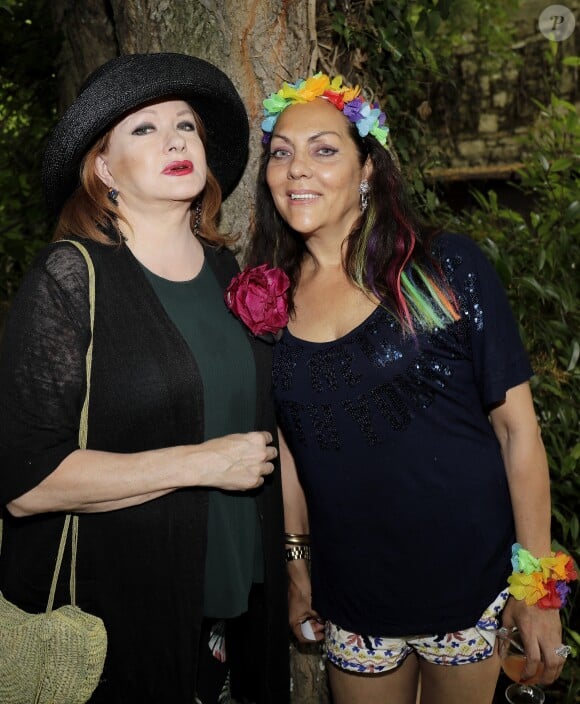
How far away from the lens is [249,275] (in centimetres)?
222

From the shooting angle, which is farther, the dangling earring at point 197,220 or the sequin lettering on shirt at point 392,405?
the dangling earring at point 197,220

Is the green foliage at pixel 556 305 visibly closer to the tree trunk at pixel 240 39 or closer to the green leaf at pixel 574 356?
the green leaf at pixel 574 356

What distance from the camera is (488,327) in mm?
2131

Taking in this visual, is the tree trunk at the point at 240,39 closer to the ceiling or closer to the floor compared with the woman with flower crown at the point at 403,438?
closer to the ceiling

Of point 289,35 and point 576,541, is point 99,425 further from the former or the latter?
point 576,541

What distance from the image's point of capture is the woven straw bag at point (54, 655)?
1.85 m

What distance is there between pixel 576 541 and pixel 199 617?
185 cm

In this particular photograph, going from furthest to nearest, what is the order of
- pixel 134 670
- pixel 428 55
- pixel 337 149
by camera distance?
pixel 428 55
pixel 337 149
pixel 134 670

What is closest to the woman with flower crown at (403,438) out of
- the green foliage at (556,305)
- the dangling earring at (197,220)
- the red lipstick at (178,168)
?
the dangling earring at (197,220)

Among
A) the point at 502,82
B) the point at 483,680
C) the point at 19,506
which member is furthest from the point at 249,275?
the point at 502,82

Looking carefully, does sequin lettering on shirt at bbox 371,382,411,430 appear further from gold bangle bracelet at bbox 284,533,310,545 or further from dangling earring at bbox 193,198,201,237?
dangling earring at bbox 193,198,201,237

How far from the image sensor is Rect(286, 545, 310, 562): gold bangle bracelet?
8.33ft

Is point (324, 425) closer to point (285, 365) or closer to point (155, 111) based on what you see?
point (285, 365)

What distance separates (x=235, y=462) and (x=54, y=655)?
2.08 feet
